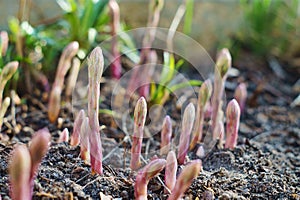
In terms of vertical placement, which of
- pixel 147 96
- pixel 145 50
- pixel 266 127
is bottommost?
pixel 266 127

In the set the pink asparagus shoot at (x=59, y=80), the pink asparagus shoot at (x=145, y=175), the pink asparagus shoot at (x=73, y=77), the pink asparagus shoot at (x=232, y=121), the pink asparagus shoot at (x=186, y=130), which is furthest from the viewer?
the pink asparagus shoot at (x=73, y=77)

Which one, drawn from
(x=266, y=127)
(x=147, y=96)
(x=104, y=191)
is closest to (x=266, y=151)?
(x=266, y=127)

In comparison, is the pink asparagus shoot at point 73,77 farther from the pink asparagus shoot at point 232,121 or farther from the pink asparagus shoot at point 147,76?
the pink asparagus shoot at point 232,121

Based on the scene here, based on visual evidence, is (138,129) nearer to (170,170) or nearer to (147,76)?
(170,170)

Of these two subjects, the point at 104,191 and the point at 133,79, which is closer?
the point at 104,191

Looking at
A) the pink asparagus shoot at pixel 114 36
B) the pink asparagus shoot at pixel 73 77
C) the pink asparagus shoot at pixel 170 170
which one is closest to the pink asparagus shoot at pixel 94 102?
the pink asparagus shoot at pixel 170 170

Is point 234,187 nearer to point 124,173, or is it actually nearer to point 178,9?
point 124,173

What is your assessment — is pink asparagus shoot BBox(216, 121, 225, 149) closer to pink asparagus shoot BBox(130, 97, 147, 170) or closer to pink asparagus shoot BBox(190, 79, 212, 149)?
pink asparagus shoot BBox(190, 79, 212, 149)
